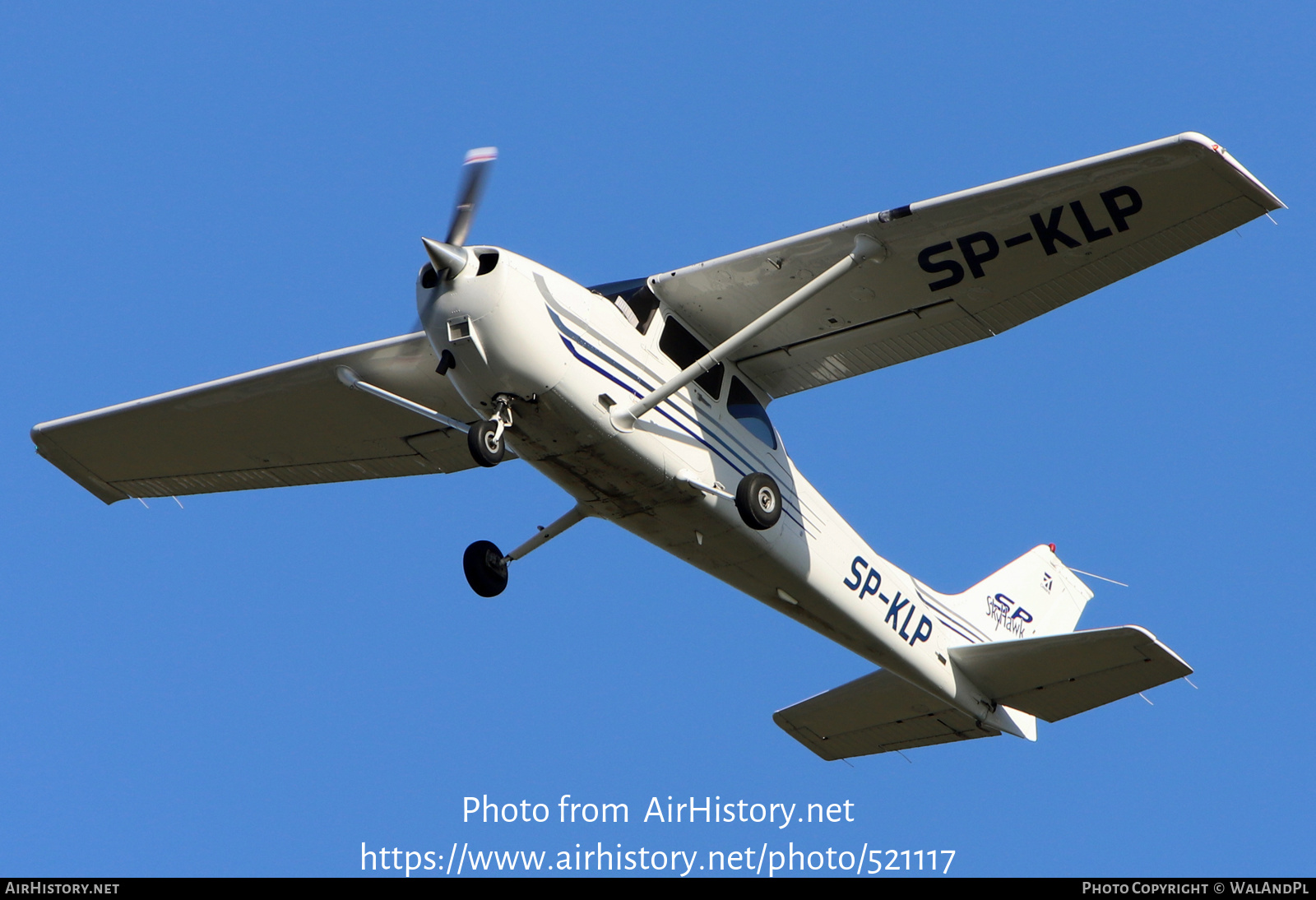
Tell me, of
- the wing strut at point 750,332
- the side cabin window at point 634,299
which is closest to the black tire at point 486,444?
the wing strut at point 750,332

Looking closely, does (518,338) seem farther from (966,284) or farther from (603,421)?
(966,284)

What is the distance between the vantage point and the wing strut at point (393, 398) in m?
12.5

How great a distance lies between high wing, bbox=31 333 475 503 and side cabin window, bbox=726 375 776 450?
247 centimetres

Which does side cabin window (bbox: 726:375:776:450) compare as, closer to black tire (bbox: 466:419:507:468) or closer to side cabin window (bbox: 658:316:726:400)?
side cabin window (bbox: 658:316:726:400)

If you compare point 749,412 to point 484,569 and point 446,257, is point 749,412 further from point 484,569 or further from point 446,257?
point 446,257

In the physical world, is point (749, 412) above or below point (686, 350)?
below

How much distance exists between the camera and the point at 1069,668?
578 inches

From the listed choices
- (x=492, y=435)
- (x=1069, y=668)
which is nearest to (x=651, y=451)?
(x=492, y=435)

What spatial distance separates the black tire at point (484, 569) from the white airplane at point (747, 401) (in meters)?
0.02

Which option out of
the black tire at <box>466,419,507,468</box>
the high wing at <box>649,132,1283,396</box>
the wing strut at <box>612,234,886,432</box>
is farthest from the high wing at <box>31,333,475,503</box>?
the high wing at <box>649,132,1283,396</box>

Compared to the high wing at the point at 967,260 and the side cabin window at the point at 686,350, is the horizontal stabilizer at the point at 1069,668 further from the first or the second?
the side cabin window at the point at 686,350

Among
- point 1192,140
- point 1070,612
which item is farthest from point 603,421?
point 1070,612

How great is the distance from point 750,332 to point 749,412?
1.41m

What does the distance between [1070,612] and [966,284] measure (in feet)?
21.7
